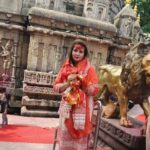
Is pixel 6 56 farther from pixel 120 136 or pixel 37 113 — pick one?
pixel 120 136

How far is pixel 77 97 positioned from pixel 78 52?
0.48 metres

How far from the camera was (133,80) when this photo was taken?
168 inches

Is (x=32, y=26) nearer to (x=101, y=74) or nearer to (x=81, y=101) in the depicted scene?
(x=101, y=74)

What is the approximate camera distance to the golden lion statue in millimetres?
4112

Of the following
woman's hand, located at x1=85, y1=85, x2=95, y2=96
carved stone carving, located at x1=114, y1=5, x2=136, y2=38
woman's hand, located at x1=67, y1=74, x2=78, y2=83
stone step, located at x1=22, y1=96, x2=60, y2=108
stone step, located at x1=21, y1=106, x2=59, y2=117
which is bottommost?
stone step, located at x1=21, y1=106, x2=59, y2=117

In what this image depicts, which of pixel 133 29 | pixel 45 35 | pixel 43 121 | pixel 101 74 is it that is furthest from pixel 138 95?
pixel 133 29

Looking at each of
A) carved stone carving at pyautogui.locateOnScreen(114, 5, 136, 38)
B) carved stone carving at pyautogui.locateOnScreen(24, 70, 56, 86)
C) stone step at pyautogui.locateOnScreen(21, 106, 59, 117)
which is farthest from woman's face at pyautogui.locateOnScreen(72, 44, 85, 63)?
carved stone carving at pyautogui.locateOnScreen(114, 5, 136, 38)

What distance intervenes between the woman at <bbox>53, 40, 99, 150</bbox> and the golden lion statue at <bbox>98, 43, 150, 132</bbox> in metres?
0.95

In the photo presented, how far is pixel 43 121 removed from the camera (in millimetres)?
7215

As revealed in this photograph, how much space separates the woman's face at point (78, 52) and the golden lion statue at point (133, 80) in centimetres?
99

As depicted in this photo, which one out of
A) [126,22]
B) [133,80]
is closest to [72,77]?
[133,80]

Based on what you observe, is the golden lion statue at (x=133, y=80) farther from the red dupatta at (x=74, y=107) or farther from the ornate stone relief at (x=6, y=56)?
the ornate stone relief at (x=6, y=56)

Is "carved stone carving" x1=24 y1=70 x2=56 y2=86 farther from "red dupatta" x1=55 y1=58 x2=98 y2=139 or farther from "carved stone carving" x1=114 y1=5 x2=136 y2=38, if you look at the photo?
"red dupatta" x1=55 y1=58 x2=98 y2=139

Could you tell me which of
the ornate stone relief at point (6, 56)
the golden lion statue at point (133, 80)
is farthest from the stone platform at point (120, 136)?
the ornate stone relief at point (6, 56)
